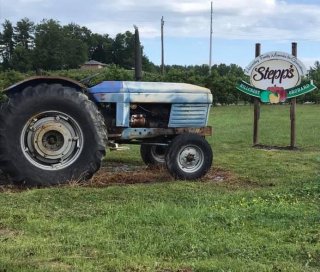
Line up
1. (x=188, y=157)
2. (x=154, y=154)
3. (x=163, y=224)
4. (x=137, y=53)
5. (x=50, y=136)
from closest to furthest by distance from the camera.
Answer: (x=163, y=224) → (x=50, y=136) → (x=137, y=53) → (x=188, y=157) → (x=154, y=154)

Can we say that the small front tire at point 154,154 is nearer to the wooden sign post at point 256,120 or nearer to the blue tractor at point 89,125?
the blue tractor at point 89,125

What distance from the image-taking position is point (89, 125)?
7.86 m

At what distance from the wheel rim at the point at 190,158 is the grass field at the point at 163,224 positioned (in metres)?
0.32

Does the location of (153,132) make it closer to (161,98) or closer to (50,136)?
(161,98)

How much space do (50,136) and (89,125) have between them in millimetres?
556

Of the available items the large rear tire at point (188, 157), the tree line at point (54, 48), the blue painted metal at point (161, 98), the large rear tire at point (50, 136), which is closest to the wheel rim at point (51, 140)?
the large rear tire at point (50, 136)

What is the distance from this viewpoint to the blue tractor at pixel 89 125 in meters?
7.54

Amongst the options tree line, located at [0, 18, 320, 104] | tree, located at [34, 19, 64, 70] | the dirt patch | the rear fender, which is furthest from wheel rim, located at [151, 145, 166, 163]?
tree, located at [34, 19, 64, 70]

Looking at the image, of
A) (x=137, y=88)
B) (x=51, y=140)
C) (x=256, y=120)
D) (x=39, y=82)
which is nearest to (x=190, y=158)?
(x=137, y=88)

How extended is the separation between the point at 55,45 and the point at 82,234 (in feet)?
292

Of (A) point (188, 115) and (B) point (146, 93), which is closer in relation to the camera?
(B) point (146, 93)

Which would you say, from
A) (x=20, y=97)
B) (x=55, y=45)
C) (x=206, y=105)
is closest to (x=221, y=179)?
(x=206, y=105)

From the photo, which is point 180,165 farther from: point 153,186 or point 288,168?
point 288,168

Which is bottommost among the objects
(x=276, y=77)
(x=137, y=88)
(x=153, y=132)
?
(x=153, y=132)
